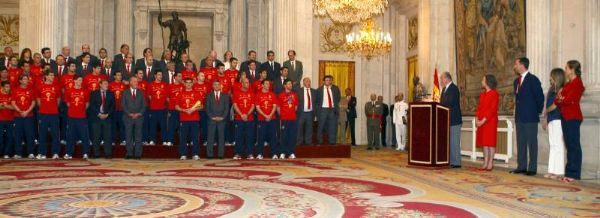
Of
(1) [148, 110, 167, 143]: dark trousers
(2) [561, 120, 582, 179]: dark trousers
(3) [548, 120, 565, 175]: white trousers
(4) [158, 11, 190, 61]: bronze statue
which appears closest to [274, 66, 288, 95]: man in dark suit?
(1) [148, 110, 167, 143]: dark trousers

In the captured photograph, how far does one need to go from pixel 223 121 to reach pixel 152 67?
2112 mm

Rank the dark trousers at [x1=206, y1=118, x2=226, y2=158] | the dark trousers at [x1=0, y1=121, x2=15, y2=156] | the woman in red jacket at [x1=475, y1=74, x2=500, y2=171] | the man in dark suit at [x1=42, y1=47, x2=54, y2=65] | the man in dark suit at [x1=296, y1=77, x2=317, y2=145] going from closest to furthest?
1. the woman in red jacket at [x1=475, y1=74, x2=500, y2=171]
2. the dark trousers at [x1=0, y1=121, x2=15, y2=156]
3. the dark trousers at [x1=206, y1=118, x2=226, y2=158]
4. the man in dark suit at [x1=42, y1=47, x2=54, y2=65]
5. the man in dark suit at [x1=296, y1=77, x2=317, y2=145]

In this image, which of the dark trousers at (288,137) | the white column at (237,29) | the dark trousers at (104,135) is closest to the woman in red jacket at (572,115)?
the dark trousers at (288,137)

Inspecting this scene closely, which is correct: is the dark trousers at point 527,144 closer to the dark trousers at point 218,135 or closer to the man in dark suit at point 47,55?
the dark trousers at point 218,135

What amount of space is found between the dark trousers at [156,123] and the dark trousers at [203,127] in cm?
70

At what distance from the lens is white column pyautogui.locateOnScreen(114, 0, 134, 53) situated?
18.2 metres

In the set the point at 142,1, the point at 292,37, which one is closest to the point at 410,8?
the point at 292,37

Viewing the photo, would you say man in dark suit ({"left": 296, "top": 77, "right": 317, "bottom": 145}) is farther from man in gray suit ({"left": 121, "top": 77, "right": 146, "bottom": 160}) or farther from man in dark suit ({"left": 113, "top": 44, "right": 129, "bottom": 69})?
man in dark suit ({"left": 113, "top": 44, "right": 129, "bottom": 69})

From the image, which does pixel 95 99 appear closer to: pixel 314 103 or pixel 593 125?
pixel 314 103

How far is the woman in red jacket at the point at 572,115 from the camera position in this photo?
7730 mm

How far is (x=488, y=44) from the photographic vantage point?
1197 centimetres

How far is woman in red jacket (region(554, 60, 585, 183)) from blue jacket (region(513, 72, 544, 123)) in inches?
21.5

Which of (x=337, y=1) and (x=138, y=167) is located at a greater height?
(x=337, y=1)

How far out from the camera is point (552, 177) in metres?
8.02
